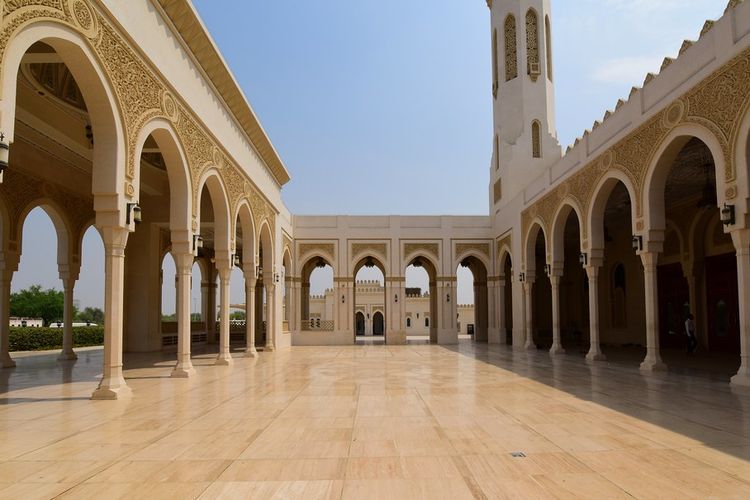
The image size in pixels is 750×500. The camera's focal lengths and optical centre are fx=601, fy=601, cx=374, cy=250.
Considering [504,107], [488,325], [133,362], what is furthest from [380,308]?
[133,362]

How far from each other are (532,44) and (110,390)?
19235 millimetres

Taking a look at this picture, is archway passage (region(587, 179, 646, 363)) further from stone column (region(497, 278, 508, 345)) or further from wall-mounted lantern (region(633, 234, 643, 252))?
wall-mounted lantern (region(633, 234, 643, 252))

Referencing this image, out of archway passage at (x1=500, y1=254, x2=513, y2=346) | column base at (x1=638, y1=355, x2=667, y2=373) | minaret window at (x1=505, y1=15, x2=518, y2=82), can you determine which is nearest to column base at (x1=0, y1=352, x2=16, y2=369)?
column base at (x1=638, y1=355, x2=667, y2=373)

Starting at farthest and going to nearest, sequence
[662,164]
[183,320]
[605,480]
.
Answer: [183,320]
[662,164]
[605,480]

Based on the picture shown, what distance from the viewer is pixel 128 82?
7.58m

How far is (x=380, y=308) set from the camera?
43.9 m

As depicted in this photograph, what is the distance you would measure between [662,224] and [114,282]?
349 inches

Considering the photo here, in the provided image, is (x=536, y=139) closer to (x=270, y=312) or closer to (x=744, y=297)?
(x=270, y=312)

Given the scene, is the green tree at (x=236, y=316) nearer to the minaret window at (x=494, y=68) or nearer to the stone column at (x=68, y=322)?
the minaret window at (x=494, y=68)

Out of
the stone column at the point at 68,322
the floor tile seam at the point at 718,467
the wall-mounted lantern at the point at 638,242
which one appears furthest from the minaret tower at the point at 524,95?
the floor tile seam at the point at 718,467

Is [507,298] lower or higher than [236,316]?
higher

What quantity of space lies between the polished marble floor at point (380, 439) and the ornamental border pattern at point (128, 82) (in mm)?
3078

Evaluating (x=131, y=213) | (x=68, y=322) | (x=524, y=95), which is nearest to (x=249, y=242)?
(x=68, y=322)

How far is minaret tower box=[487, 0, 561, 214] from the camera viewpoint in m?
21.2
